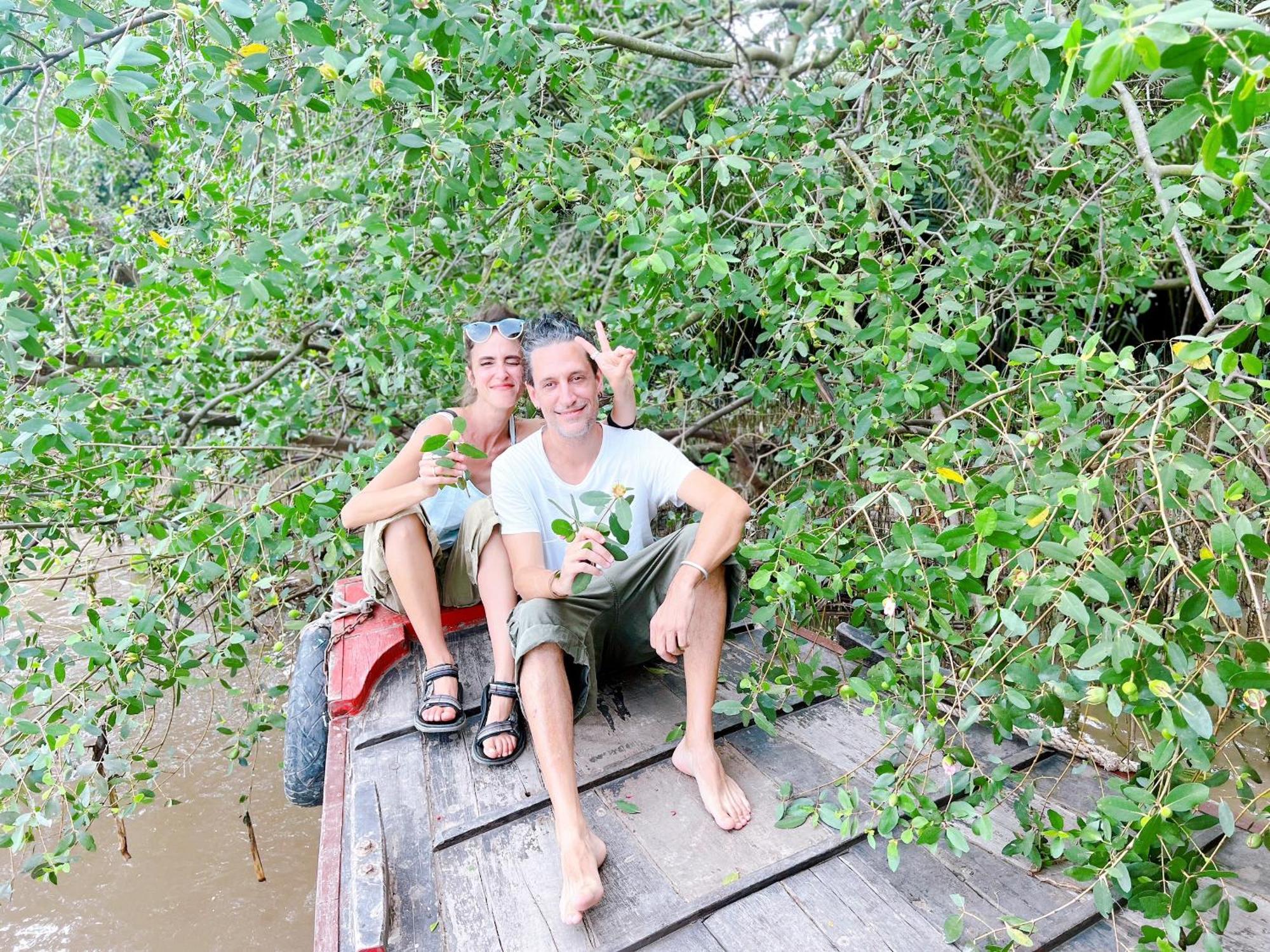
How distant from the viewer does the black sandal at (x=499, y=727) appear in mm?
2324

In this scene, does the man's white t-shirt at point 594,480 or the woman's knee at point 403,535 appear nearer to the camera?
the man's white t-shirt at point 594,480

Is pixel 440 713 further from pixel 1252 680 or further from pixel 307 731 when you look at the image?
pixel 1252 680

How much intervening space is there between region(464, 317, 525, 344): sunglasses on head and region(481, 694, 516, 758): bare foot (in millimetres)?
1108

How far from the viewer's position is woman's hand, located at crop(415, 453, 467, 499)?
90.6 inches

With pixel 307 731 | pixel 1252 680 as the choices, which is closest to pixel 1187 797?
pixel 1252 680

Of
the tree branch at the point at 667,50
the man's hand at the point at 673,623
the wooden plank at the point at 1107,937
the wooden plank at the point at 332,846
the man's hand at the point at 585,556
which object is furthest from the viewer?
the tree branch at the point at 667,50

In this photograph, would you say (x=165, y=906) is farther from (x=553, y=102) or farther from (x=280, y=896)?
(x=553, y=102)

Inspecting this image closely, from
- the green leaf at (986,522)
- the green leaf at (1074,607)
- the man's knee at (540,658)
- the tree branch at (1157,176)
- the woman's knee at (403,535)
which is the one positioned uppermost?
the tree branch at (1157,176)

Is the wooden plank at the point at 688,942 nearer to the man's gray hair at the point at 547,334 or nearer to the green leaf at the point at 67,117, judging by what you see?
the man's gray hair at the point at 547,334

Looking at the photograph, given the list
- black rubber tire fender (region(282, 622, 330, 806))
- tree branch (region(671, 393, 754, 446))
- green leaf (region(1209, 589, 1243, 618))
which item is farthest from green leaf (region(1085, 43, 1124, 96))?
tree branch (region(671, 393, 754, 446))

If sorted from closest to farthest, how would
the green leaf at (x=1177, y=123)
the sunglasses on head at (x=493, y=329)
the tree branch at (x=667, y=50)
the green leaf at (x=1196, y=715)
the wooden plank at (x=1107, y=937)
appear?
the green leaf at (x=1177, y=123)
the green leaf at (x=1196, y=715)
the wooden plank at (x=1107, y=937)
the sunglasses on head at (x=493, y=329)
the tree branch at (x=667, y=50)

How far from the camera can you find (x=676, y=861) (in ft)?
6.26

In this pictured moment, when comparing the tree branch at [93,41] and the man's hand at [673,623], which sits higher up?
the tree branch at [93,41]

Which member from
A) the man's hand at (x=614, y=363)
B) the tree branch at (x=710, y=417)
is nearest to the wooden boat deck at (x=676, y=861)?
the man's hand at (x=614, y=363)
